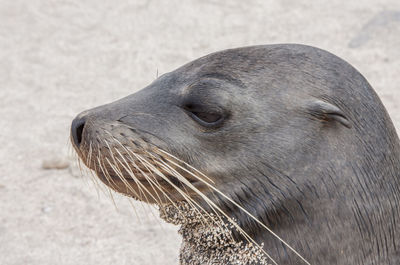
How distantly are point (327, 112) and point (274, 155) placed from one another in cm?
24

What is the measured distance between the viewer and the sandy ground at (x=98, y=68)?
14.0 feet

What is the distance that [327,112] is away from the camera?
7.66 ft

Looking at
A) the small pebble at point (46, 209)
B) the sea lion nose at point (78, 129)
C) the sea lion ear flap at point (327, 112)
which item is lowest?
the small pebble at point (46, 209)

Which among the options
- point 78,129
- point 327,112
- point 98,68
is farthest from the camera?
point 98,68

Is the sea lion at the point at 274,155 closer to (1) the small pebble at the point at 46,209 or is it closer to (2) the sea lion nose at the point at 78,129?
(2) the sea lion nose at the point at 78,129

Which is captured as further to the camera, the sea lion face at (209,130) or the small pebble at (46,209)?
the small pebble at (46,209)

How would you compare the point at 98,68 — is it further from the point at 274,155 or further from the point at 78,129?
the point at 274,155

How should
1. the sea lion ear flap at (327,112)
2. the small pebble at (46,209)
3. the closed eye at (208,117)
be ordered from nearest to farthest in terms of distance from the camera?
the sea lion ear flap at (327,112) → the closed eye at (208,117) → the small pebble at (46,209)

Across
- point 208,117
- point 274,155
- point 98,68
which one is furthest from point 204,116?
point 98,68

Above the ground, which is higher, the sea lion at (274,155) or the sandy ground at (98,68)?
the sea lion at (274,155)

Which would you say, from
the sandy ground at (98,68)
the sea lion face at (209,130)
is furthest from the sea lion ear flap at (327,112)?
the sandy ground at (98,68)

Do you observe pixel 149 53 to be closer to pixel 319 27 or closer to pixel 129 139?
pixel 319 27

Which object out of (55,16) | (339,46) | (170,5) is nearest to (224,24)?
(170,5)

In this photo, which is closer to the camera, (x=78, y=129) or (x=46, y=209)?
(x=78, y=129)
